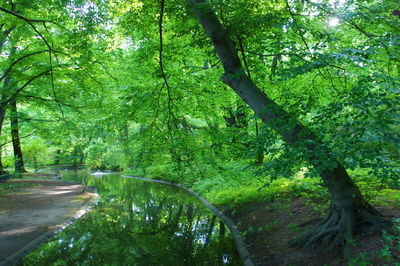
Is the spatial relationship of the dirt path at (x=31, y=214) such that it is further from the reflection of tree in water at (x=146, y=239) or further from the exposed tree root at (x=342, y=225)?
the exposed tree root at (x=342, y=225)

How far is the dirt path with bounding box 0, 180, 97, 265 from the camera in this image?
25.2ft

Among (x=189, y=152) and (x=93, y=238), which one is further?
(x=93, y=238)

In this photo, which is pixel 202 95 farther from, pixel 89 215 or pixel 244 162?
pixel 89 215

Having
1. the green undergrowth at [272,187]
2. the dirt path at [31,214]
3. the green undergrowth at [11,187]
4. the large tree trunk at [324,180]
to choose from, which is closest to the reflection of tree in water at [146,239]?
A: the dirt path at [31,214]

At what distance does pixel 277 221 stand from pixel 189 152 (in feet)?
9.78

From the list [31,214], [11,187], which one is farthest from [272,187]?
[11,187]

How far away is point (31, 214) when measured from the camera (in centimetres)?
1063

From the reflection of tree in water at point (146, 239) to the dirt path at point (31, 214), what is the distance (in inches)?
22.1

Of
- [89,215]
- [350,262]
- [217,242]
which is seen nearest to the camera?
[350,262]

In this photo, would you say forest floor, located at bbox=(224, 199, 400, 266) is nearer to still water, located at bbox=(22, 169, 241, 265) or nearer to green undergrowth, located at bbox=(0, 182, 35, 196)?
still water, located at bbox=(22, 169, 241, 265)

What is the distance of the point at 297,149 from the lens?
361cm

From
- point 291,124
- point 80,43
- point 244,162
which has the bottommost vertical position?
point 244,162

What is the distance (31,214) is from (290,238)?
366 inches

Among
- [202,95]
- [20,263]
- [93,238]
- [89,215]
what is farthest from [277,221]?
[89,215]
